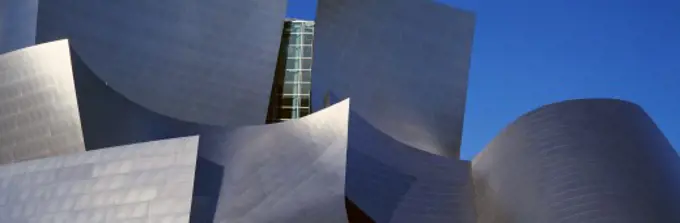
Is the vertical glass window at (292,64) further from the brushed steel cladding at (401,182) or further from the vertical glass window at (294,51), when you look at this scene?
the brushed steel cladding at (401,182)

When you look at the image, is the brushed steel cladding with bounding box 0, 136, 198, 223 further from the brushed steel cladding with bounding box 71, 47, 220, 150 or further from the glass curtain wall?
the glass curtain wall

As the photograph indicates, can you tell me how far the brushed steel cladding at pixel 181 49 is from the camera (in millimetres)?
12328

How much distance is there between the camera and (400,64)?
1479cm

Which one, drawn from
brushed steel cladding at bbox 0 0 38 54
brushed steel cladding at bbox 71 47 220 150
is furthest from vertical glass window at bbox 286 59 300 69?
brushed steel cladding at bbox 71 47 220 150

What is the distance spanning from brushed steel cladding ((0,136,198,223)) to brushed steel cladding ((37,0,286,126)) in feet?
→ 12.6

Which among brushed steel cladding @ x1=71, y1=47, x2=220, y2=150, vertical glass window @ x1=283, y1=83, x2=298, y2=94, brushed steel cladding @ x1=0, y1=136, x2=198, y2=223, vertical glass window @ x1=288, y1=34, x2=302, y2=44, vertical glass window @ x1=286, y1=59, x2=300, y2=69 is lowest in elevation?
brushed steel cladding @ x1=0, y1=136, x2=198, y2=223

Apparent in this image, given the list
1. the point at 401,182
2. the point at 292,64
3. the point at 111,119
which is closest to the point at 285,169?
the point at 401,182

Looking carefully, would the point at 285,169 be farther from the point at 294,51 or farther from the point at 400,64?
the point at 294,51

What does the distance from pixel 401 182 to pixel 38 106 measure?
12.5 feet

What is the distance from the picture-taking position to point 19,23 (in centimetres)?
1241

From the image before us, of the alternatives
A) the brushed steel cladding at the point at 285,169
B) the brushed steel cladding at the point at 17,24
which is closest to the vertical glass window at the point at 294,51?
the brushed steel cladding at the point at 17,24

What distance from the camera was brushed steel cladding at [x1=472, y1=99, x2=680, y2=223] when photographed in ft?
27.9

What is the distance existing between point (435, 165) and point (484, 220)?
824mm

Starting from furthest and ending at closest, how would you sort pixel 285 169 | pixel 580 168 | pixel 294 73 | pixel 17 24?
pixel 294 73, pixel 17 24, pixel 580 168, pixel 285 169
